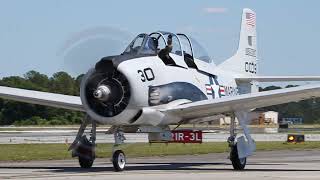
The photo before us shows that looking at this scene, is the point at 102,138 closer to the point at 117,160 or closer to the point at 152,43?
the point at 152,43

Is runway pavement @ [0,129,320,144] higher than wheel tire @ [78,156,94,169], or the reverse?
runway pavement @ [0,129,320,144]

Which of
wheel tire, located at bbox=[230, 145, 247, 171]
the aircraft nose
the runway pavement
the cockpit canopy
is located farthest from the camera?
the runway pavement

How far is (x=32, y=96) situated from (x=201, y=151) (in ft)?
41.5

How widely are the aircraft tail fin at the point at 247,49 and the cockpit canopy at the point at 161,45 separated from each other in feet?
16.0

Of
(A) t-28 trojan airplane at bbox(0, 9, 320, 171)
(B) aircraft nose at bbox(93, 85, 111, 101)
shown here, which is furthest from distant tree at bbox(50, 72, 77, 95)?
(B) aircraft nose at bbox(93, 85, 111, 101)

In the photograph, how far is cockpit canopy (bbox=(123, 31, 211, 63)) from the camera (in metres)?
21.9

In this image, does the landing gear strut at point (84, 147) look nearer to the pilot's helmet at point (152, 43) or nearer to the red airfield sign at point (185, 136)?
the red airfield sign at point (185, 136)

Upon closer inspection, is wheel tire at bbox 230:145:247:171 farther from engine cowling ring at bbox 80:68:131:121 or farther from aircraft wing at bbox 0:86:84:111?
aircraft wing at bbox 0:86:84:111

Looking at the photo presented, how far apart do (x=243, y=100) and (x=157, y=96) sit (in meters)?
2.32

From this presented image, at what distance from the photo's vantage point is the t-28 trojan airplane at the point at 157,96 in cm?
2064

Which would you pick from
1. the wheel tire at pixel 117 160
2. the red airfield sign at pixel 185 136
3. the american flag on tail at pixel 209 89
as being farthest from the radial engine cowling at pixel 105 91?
the american flag on tail at pixel 209 89

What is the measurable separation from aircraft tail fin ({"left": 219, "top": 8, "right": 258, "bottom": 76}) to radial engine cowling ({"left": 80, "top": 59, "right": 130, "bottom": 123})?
897cm

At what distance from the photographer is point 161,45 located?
22531 millimetres

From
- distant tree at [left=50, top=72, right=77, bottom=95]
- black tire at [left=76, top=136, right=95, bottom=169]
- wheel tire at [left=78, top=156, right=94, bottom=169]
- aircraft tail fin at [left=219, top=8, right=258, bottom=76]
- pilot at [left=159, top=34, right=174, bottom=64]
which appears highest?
distant tree at [left=50, top=72, right=77, bottom=95]
